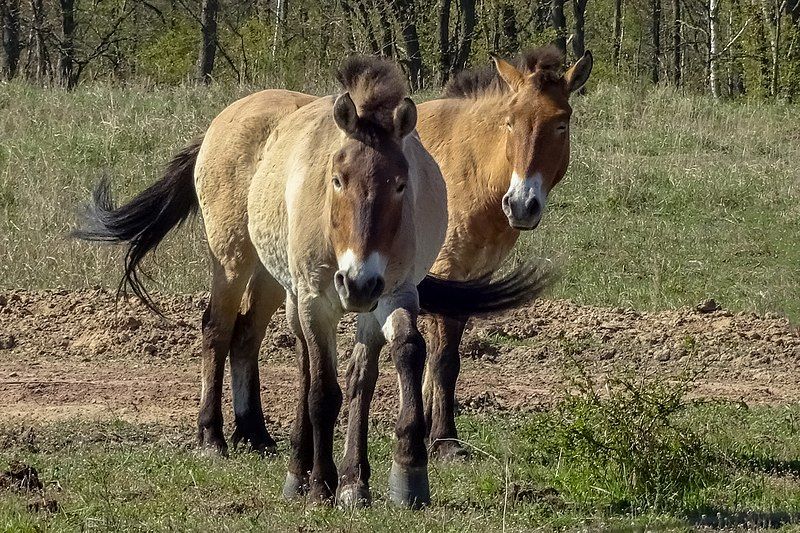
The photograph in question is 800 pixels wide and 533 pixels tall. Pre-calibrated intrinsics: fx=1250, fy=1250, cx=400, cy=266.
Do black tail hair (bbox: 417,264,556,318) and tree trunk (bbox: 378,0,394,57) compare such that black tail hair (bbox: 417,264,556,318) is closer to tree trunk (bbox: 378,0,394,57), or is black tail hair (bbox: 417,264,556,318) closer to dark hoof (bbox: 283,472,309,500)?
dark hoof (bbox: 283,472,309,500)

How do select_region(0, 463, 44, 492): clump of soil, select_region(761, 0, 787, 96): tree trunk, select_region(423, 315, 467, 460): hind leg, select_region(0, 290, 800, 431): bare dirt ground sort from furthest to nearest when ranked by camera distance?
select_region(761, 0, 787, 96): tree trunk < select_region(0, 290, 800, 431): bare dirt ground < select_region(423, 315, 467, 460): hind leg < select_region(0, 463, 44, 492): clump of soil

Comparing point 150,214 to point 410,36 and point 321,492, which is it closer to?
point 321,492

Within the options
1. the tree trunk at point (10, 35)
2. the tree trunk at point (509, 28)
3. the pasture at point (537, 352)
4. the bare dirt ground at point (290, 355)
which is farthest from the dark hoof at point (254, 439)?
the tree trunk at point (10, 35)

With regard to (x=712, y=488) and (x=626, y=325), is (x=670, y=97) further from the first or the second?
(x=712, y=488)

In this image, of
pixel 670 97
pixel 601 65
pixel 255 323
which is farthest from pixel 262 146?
pixel 601 65

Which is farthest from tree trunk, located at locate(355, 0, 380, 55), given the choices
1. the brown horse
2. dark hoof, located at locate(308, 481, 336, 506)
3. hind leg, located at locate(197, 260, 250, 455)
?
dark hoof, located at locate(308, 481, 336, 506)

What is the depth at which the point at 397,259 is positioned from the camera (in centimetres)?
538

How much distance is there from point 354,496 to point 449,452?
2038mm

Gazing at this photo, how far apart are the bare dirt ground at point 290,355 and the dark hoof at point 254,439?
0.59m

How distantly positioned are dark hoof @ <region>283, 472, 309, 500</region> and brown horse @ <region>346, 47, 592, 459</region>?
1641mm

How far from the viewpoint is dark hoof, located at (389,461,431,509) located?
5.41 metres

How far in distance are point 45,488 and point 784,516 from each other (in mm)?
3344

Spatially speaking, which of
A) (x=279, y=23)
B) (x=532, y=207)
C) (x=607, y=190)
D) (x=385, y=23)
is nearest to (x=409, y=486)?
(x=532, y=207)

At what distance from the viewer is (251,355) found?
24.8 ft
